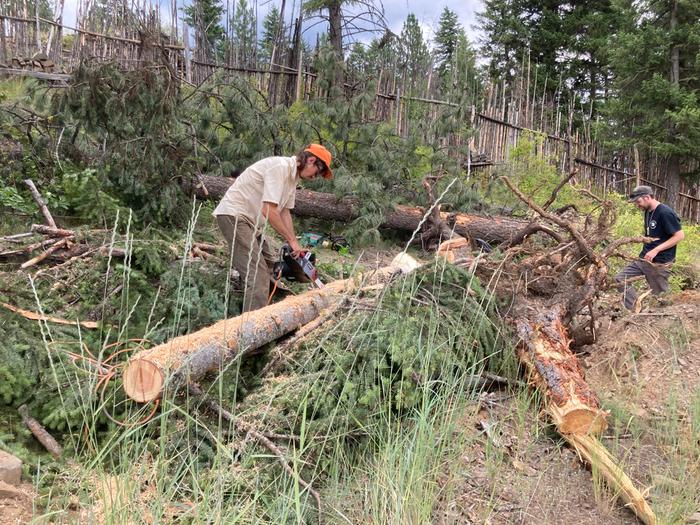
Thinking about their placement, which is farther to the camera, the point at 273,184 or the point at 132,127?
the point at 132,127

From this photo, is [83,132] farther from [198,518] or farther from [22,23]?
[22,23]

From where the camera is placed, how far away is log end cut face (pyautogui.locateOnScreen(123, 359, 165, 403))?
224cm

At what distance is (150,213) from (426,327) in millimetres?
3699

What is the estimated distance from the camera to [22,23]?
1105cm

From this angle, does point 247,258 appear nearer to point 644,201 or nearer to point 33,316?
point 33,316

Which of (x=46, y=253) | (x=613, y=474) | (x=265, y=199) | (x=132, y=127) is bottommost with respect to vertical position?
(x=613, y=474)

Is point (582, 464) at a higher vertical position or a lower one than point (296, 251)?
lower

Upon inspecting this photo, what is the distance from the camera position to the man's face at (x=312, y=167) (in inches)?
152

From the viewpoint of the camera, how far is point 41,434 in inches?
97.5

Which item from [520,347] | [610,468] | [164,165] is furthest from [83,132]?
[610,468]

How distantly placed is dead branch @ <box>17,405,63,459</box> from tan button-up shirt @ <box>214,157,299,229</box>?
201 cm

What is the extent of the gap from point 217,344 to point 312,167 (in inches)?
70.9

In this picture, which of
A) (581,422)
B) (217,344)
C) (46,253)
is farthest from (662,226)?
(46,253)

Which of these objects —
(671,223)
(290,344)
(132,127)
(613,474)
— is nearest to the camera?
(613,474)
